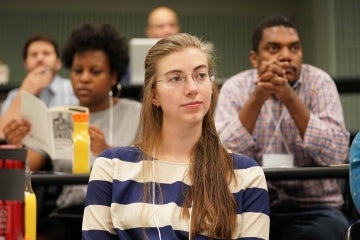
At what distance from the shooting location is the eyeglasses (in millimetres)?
→ 1916

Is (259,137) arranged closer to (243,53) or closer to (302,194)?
(302,194)

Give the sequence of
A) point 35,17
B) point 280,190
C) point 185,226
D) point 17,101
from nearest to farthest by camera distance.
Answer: point 185,226 < point 280,190 < point 17,101 < point 35,17

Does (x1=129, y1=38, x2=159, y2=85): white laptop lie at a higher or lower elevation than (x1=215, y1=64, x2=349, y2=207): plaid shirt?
higher

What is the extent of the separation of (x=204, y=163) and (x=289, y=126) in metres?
0.94

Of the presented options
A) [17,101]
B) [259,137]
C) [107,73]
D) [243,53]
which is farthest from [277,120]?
[243,53]

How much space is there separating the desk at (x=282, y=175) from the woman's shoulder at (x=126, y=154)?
37 cm

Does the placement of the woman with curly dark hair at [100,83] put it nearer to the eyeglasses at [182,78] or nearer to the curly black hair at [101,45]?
the curly black hair at [101,45]

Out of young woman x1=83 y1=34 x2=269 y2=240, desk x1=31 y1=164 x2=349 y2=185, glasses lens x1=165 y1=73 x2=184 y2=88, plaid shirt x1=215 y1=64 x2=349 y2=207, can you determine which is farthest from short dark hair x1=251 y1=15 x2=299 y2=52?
glasses lens x1=165 y1=73 x2=184 y2=88

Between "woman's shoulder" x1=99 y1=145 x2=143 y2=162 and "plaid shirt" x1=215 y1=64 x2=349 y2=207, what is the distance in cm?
79

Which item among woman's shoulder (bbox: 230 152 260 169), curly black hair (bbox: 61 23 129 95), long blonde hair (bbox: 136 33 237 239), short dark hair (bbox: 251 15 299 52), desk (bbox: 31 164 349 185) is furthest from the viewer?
curly black hair (bbox: 61 23 129 95)

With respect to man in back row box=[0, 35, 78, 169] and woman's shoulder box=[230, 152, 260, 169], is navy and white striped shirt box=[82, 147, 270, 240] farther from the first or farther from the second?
man in back row box=[0, 35, 78, 169]

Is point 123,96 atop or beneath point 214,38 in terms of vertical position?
beneath

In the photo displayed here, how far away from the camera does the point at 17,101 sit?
10.9 ft

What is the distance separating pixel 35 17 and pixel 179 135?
5813mm
